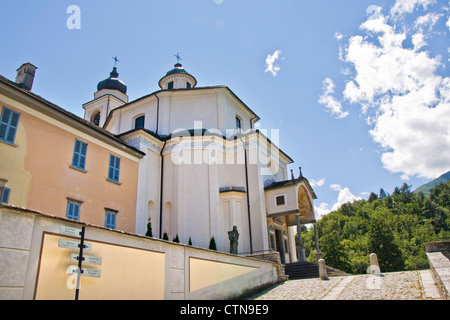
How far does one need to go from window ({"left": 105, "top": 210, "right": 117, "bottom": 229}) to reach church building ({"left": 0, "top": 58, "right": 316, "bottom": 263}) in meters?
0.05

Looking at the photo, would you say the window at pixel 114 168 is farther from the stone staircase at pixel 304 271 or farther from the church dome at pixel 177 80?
the church dome at pixel 177 80

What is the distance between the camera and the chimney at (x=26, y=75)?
17141mm

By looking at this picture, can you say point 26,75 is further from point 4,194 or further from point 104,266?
point 104,266

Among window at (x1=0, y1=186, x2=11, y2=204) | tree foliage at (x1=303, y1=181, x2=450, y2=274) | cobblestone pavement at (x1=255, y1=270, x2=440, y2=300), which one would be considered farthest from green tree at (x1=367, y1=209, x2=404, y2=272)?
window at (x1=0, y1=186, x2=11, y2=204)

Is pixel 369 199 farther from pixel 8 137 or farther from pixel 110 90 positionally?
pixel 8 137

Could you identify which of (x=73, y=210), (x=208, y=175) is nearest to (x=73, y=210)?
(x=73, y=210)

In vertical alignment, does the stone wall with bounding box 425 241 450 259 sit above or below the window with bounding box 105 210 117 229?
below

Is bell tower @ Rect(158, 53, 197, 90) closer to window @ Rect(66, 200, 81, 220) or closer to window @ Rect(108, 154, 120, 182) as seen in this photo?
window @ Rect(108, 154, 120, 182)

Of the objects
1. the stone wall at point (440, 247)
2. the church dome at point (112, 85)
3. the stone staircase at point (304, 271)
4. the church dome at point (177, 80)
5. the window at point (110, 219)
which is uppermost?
the church dome at point (112, 85)

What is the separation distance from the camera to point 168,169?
21219mm

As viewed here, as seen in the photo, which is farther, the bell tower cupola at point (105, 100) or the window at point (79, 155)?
the bell tower cupola at point (105, 100)

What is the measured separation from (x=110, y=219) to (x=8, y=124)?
6106 mm

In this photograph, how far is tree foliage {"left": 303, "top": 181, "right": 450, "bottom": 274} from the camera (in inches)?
2009

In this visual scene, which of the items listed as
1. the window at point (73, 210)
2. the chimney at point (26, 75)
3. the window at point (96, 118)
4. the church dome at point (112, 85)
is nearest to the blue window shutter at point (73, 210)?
the window at point (73, 210)
